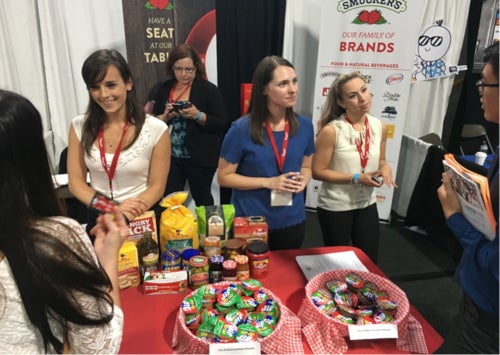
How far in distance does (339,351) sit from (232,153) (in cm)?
98

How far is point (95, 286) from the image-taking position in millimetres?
797

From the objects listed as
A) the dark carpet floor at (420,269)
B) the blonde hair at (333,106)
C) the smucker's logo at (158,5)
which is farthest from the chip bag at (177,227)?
the smucker's logo at (158,5)

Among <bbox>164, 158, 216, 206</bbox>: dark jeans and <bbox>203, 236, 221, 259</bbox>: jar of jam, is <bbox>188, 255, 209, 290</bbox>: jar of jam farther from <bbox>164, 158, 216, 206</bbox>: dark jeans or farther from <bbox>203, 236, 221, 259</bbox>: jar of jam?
<bbox>164, 158, 216, 206</bbox>: dark jeans

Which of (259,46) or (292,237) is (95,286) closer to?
(292,237)

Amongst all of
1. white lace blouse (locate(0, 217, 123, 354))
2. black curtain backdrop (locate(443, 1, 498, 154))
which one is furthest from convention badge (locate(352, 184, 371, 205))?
black curtain backdrop (locate(443, 1, 498, 154))

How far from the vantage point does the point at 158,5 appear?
3289mm

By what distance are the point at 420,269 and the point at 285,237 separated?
1782 mm

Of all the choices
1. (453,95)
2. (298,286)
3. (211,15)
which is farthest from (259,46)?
(298,286)

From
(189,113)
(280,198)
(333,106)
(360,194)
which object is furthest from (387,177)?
(189,113)

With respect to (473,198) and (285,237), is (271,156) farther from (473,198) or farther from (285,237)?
(473,198)

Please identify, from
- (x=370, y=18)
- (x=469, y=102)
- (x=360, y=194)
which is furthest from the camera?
(x=469, y=102)

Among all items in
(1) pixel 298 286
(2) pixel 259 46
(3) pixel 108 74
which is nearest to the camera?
(1) pixel 298 286

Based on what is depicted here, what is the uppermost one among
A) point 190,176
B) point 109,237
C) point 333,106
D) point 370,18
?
point 370,18

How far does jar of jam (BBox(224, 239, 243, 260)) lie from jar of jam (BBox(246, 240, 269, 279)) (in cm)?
3
